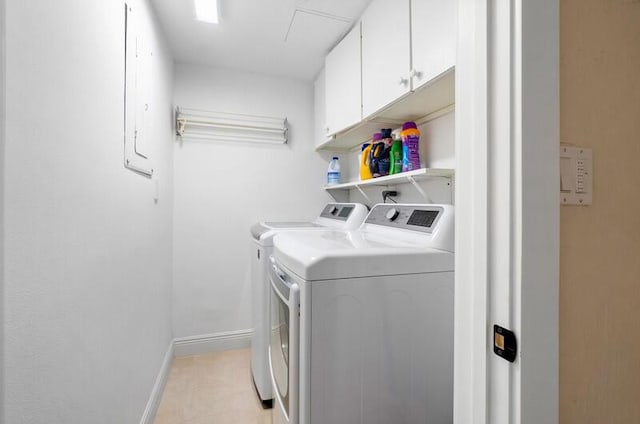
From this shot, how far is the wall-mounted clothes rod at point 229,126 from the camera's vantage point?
245 centimetres

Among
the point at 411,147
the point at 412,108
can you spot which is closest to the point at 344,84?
the point at 412,108

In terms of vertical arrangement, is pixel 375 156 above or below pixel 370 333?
above

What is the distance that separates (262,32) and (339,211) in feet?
4.60

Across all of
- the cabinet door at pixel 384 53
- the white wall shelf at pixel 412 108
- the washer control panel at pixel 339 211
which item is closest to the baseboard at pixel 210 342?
the washer control panel at pixel 339 211

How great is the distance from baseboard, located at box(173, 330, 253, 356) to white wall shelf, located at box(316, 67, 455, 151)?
6.18ft

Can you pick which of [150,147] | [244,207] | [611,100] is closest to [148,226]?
[150,147]

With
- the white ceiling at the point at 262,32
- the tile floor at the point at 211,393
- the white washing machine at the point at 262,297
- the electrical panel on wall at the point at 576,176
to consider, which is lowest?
the tile floor at the point at 211,393

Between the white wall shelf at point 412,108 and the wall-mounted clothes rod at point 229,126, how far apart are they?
607 mm

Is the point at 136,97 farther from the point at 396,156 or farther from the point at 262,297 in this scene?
the point at 396,156

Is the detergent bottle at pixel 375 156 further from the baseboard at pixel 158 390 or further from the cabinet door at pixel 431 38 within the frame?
the baseboard at pixel 158 390

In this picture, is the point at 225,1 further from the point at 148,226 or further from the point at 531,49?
the point at 531,49

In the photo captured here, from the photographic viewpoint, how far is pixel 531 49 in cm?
53

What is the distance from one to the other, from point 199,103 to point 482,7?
2405 mm

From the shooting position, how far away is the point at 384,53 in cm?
155
